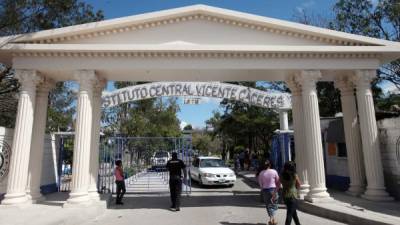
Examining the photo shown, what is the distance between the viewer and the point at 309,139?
10781 millimetres

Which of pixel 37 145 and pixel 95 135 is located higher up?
pixel 95 135

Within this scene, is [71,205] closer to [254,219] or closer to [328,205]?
[254,219]

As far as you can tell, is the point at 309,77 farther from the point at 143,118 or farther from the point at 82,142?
the point at 143,118

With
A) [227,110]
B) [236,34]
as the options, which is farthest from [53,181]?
[227,110]

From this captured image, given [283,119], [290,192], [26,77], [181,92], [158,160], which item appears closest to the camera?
[290,192]

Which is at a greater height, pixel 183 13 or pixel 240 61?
pixel 183 13

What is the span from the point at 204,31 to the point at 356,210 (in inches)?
295

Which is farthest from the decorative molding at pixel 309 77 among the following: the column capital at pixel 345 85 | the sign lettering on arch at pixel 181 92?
the sign lettering on arch at pixel 181 92

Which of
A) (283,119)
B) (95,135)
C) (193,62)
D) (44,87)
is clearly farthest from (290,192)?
A: (283,119)

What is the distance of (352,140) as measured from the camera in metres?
12.0

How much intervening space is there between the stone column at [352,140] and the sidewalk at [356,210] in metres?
0.74

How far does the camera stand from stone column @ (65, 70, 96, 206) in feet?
33.1

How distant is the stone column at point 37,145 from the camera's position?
11.2 meters

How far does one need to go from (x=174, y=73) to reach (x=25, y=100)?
203 inches
